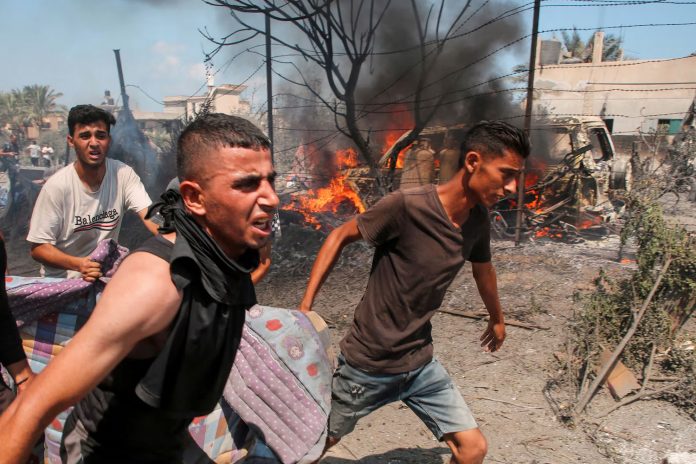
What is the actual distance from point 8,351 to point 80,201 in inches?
50.6

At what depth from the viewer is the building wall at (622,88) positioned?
61.1 ft

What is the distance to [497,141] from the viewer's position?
2.43 metres

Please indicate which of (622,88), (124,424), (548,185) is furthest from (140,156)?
(622,88)

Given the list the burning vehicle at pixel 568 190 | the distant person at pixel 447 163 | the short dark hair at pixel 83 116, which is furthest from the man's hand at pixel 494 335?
the distant person at pixel 447 163

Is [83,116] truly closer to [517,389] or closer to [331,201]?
[517,389]

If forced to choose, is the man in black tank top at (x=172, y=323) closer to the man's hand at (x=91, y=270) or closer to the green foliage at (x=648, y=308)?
the man's hand at (x=91, y=270)

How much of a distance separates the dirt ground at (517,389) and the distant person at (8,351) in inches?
71.1

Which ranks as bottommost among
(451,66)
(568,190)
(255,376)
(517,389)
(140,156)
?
(517,389)

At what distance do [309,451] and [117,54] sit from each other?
13024mm

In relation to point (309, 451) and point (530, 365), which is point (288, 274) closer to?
point (530, 365)

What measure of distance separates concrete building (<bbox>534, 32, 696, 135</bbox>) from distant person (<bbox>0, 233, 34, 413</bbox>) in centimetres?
→ 1813

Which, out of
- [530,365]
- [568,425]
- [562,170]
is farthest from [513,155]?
[562,170]

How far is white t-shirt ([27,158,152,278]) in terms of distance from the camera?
3039mm

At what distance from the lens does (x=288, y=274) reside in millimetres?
6820
